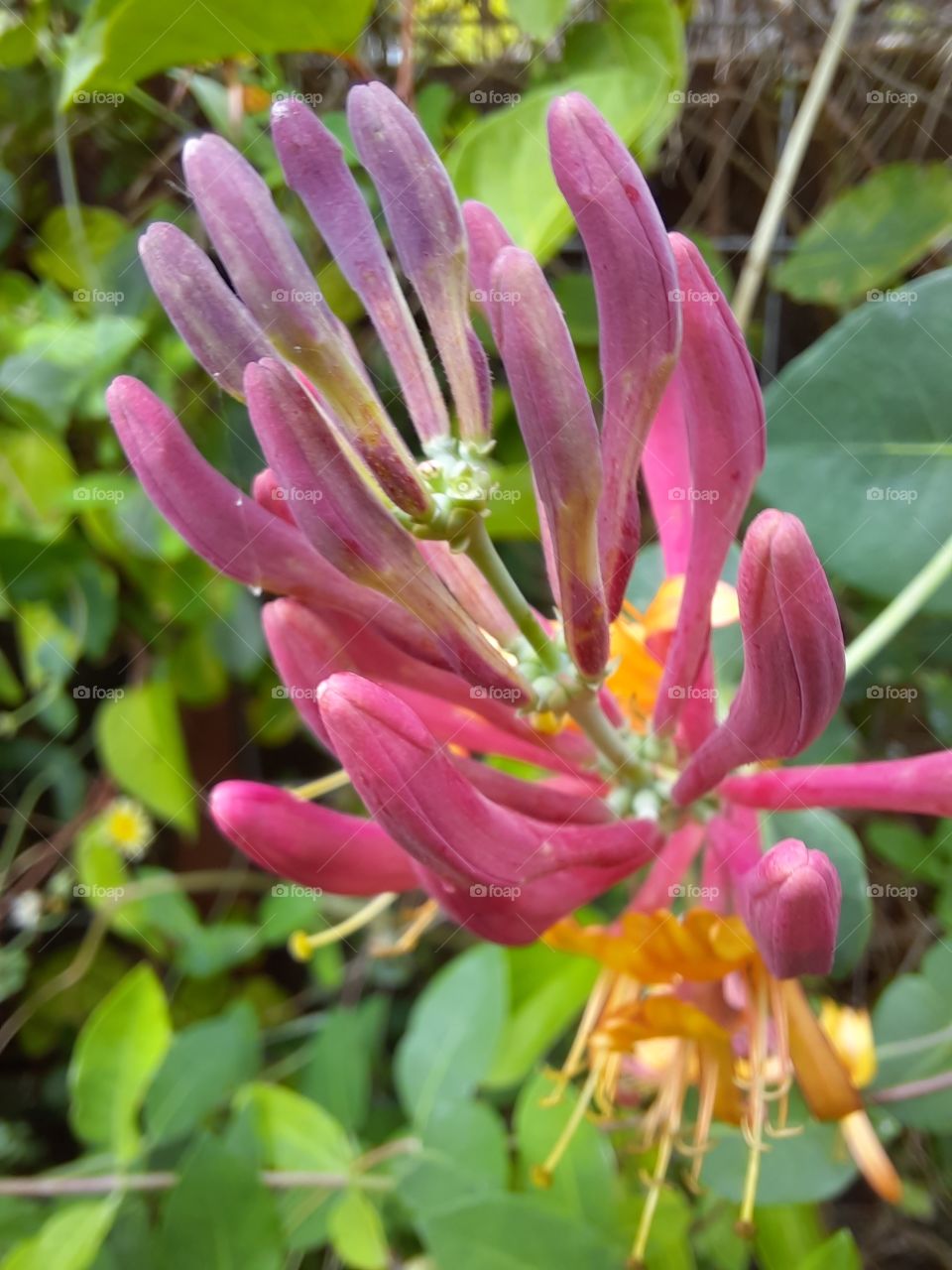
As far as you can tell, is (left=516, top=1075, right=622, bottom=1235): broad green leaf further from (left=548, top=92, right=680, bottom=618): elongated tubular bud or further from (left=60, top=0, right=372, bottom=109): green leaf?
(left=60, top=0, right=372, bottom=109): green leaf

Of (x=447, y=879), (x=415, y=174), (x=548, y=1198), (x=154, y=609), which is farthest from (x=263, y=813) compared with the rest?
(x=154, y=609)

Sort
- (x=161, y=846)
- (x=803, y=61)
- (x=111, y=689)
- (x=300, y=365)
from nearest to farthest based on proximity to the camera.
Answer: (x=300, y=365), (x=803, y=61), (x=111, y=689), (x=161, y=846)

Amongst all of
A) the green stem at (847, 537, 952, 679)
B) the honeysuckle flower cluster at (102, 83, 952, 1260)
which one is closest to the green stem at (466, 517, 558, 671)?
the honeysuckle flower cluster at (102, 83, 952, 1260)

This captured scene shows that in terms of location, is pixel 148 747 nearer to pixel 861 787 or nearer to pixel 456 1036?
pixel 456 1036

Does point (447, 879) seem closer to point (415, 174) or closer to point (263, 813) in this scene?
point (263, 813)

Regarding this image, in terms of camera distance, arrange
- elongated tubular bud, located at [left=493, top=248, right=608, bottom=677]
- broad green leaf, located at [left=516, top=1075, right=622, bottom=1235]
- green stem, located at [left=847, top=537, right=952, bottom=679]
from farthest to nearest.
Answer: broad green leaf, located at [left=516, top=1075, right=622, bottom=1235] < green stem, located at [left=847, top=537, right=952, bottom=679] < elongated tubular bud, located at [left=493, top=248, right=608, bottom=677]

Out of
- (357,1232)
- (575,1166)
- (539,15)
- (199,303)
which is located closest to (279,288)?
(199,303)

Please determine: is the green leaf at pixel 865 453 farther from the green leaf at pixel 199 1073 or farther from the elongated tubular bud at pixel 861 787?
the green leaf at pixel 199 1073
